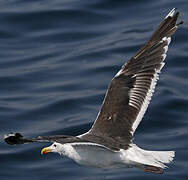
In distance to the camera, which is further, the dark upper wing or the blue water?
the blue water

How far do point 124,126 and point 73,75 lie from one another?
4663 millimetres

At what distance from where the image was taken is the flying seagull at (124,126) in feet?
33.2

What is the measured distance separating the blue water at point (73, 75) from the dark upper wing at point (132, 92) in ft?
5.40

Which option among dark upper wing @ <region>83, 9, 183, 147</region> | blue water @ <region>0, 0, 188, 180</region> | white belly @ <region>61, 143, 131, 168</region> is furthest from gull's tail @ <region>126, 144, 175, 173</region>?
blue water @ <region>0, 0, 188, 180</region>

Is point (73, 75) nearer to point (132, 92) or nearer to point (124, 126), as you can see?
point (132, 92)

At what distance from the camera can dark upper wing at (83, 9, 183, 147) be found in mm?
11102

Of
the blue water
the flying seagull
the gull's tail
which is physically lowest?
the gull's tail

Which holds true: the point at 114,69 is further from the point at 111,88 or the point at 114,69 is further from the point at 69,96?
the point at 111,88

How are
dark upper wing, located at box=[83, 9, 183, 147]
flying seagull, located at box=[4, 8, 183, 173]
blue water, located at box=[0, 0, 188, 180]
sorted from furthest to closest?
1. blue water, located at box=[0, 0, 188, 180]
2. dark upper wing, located at box=[83, 9, 183, 147]
3. flying seagull, located at box=[4, 8, 183, 173]

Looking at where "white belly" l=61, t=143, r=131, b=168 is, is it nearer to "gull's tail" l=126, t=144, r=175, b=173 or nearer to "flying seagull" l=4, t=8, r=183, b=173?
"flying seagull" l=4, t=8, r=183, b=173

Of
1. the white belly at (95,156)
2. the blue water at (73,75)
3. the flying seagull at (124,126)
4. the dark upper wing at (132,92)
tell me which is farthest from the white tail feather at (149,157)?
the blue water at (73,75)

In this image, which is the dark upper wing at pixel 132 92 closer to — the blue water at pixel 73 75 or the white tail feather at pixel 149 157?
the white tail feather at pixel 149 157

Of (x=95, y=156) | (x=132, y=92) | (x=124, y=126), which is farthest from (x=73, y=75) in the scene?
(x=95, y=156)

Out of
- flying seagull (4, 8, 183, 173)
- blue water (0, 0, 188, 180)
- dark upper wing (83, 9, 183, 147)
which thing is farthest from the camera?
blue water (0, 0, 188, 180)
